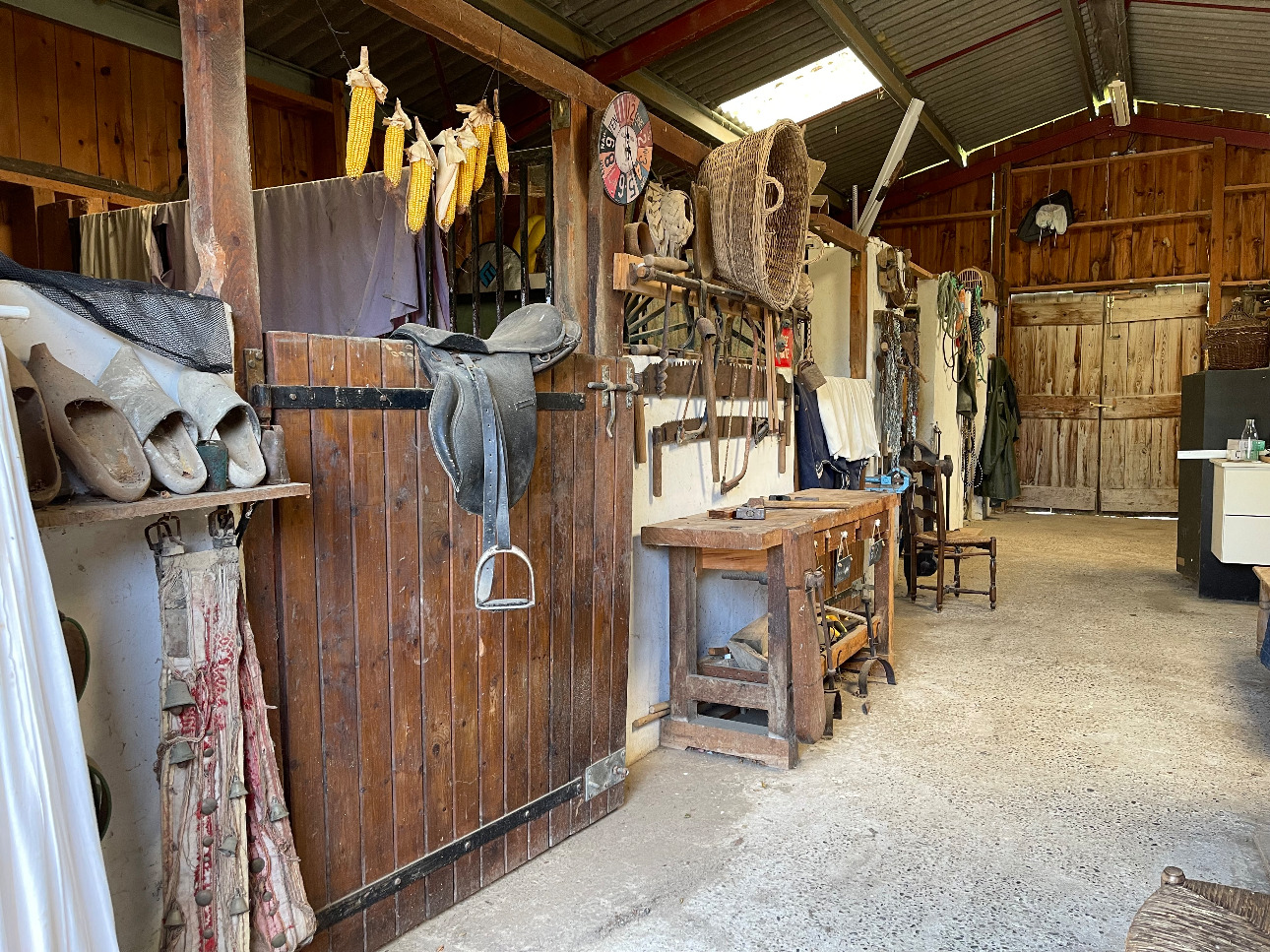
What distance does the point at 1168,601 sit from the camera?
18.9 ft

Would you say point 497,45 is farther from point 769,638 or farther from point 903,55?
point 903,55

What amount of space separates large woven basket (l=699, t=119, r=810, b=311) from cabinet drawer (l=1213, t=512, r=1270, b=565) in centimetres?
335

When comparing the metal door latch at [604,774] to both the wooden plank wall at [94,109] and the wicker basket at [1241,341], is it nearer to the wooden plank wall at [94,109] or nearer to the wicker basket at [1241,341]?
the wooden plank wall at [94,109]

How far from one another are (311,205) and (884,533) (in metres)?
2.99

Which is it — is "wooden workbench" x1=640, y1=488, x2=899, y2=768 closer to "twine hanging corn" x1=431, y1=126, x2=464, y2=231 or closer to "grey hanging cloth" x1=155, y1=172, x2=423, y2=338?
"twine hanging corn" x1=431, y1=126, x2=464, y2=231

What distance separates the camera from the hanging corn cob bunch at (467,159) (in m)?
3.04

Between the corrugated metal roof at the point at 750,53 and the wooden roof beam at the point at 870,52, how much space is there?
112 mm

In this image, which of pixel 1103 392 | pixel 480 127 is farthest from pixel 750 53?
pixel 1103 392

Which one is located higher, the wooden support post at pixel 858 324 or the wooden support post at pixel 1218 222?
the wooden support post at pixel 1218 222

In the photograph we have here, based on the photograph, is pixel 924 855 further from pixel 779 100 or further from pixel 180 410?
pixel 779 100

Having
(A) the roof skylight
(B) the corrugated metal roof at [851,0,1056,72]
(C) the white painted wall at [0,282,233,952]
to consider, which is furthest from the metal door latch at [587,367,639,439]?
(A) the roof skylight

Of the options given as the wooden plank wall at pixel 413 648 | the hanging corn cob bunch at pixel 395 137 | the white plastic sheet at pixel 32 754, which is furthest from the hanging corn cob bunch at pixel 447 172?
the white plastic sheet at pixel 32 754

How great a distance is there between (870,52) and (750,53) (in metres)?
1.08

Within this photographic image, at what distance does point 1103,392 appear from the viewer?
34.6 feet
